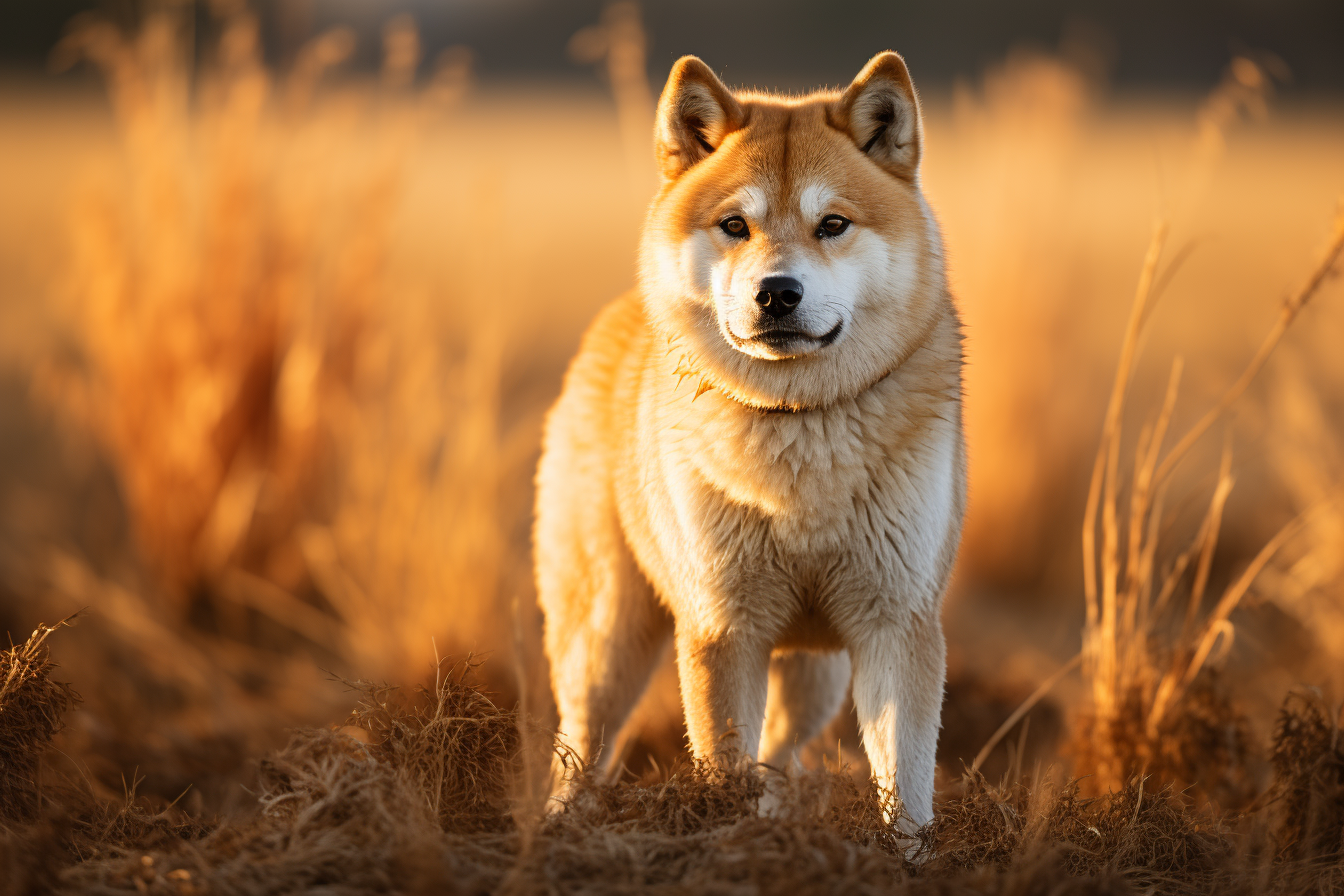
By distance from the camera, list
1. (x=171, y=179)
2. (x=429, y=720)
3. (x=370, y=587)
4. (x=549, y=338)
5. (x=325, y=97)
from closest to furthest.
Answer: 1. (x=429, y=720)
2. (x=370, y=587)
3. (x=171, y=179)
4. (x=325, y=97)
5. (x=549, y=338)

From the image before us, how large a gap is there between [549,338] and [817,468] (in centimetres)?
907

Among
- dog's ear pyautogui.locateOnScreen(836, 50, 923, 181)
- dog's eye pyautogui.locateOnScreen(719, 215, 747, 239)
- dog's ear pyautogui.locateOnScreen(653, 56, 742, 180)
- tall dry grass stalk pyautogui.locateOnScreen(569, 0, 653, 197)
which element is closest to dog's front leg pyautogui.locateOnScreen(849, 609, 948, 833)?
dog's eye pyautogui.locateOnScreen(719, 215, 747, 239)

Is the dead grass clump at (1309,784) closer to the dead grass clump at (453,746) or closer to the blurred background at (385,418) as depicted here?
the blurred background at (385,418)

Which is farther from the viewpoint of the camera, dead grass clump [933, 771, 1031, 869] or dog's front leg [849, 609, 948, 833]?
dog's front leg [849, 609, 948, 833]

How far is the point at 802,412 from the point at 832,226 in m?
0.53

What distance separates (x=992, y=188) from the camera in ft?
22.1

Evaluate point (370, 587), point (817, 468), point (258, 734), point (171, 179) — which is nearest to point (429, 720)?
point (817, 468)

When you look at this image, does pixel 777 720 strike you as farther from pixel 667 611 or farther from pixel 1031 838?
pixel 1031 838

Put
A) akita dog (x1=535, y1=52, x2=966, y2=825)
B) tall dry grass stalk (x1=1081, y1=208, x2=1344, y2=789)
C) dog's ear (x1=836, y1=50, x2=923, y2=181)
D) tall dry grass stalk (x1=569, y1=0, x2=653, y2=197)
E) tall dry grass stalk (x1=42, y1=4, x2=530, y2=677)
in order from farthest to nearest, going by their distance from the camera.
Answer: tall dry grass stalk (x1=42, y1=4, x2=530, y2=677)
tall dry grass stalk (x1=569, y1=0, x2=653, y2=197)
tall dry grass stalk (x1=1081, y1=208, x2=1344, y2=789)
dog's ear (x1=836, y1=50, x2=923, y2=181)
akita dog (x1=535, y1=52, x2=966, y2=825)

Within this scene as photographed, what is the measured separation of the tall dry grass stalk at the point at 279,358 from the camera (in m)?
5.35

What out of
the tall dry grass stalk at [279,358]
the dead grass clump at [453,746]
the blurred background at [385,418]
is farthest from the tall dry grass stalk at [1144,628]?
the tall dry grass stalk at [279,358]

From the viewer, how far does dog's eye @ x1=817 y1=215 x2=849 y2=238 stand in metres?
2.96

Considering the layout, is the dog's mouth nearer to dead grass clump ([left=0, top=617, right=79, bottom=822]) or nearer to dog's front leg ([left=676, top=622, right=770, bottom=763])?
dog's front leg ([left=676, top=622, right=770, bottom=763])

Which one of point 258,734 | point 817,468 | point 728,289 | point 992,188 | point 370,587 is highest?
point 992,188
